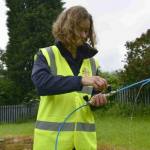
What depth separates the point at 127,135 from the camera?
13.1m

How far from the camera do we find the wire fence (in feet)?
113

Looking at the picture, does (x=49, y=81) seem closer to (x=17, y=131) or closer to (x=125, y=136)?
(x=125, y=136)

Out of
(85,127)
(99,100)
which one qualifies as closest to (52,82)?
(99,100)

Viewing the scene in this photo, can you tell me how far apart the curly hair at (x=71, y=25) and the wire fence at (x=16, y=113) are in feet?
100

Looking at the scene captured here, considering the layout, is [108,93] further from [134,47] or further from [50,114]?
[134,47]

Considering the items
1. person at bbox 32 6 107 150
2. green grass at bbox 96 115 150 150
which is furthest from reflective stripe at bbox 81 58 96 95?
green grass at bbox 96 115 150 150

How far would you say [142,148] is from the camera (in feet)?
36.4

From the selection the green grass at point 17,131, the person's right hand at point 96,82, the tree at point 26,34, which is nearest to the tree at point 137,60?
the green grass at point 17,131

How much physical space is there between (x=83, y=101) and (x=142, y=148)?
23.9 ft

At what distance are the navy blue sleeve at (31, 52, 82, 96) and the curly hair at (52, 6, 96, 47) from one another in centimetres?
24

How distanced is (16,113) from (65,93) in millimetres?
31070

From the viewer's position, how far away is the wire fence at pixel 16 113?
113 feet

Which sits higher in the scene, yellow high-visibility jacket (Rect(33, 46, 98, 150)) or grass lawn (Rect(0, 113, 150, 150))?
yellow high-visibility jacket (Rect(33, 46, 98, 150))

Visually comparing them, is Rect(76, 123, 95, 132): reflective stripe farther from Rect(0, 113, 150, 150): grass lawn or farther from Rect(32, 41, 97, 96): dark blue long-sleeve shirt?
Rect(0, 113, 150, 150): grass lawn
